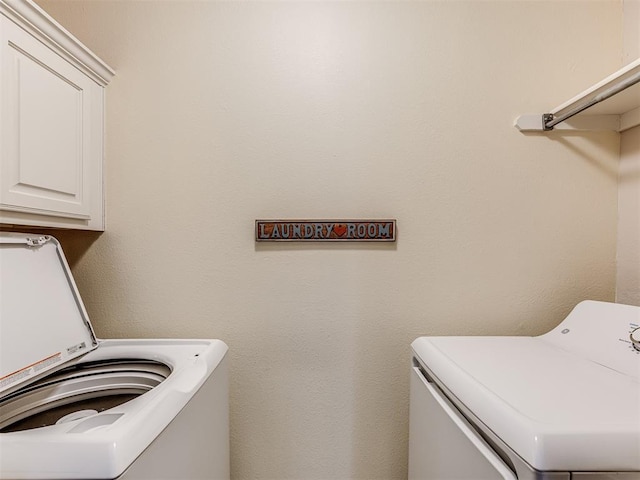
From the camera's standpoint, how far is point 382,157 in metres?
1.35

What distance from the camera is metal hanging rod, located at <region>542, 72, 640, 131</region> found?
97 centimetres

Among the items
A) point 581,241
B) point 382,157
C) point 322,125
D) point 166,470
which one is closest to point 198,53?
point 322,125

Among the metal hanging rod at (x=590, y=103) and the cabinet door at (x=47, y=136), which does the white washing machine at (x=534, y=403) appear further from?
the cabinet door at (x=47, y=136)

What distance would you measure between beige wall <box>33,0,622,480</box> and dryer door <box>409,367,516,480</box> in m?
0.22

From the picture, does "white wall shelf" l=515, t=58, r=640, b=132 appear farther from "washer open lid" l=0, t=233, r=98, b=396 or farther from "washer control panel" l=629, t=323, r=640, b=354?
"washer open lid" l=0, t=233, r=98, b=396

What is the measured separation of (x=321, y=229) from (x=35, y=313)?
37.1 inches

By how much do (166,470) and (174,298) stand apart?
2.36 feet

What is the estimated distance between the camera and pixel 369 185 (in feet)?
4.43

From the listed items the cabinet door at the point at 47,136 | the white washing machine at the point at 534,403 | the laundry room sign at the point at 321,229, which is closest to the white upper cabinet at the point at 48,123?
A: the cabinet door at the point at 47,136

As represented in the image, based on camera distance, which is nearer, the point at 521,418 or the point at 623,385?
the point at 521,418

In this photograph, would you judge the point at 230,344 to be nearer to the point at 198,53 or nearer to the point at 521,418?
the point at 521,418

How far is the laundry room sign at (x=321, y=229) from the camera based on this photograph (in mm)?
1342

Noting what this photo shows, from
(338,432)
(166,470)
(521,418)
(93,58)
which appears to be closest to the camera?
(521,418)

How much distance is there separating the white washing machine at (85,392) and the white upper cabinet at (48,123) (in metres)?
0.13
